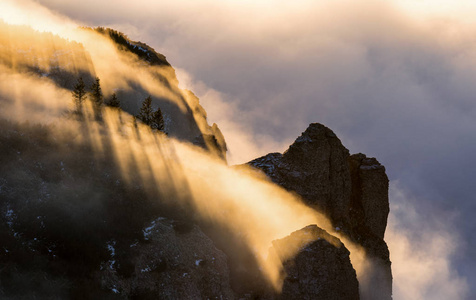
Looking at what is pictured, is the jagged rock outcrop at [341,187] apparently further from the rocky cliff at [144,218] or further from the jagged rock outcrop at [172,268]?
the jagged rock outcrop at [172,268]

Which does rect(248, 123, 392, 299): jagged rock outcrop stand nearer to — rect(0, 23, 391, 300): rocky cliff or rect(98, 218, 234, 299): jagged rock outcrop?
rect(0, 23, 391, 300): rocky cliff

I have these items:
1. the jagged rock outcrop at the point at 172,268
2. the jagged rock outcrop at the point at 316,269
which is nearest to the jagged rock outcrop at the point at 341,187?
the jagged rock outcrop at the point at 316,269

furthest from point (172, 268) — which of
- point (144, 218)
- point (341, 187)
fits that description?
point (341, 187)

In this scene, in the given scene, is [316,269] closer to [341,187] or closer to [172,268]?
[172,268]

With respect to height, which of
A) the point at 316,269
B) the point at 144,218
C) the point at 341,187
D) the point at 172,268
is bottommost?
the point at 316,269

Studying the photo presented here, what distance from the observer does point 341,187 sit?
8306 centimetres

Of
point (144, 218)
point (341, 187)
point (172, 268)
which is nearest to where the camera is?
point (172, 268)

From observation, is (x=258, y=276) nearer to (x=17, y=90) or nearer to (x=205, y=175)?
(x=205, y=175)

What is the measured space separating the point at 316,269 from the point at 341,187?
2690cm

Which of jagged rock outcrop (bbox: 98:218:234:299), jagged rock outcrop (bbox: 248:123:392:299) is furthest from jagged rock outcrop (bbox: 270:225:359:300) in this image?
jagged rock outcrop (bbox: 248:123:392:299)

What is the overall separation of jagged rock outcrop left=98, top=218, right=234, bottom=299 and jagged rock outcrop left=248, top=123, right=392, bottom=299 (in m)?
25.3

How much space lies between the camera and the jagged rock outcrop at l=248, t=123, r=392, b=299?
79750 mm

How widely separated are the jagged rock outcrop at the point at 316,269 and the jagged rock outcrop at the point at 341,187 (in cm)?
1644

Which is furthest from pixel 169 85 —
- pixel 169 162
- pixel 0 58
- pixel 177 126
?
pixel 169 162
